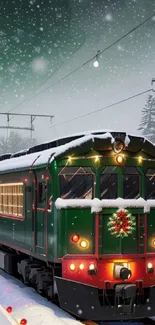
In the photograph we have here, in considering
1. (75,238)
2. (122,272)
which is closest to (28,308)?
(75,238)

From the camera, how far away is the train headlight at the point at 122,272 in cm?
959

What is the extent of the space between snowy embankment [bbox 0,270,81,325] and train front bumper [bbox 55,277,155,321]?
0.91 feet

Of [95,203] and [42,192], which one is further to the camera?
[42,192]

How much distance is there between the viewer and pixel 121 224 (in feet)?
32.6

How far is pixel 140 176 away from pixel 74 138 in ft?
5.30

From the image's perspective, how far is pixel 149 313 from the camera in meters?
9.73

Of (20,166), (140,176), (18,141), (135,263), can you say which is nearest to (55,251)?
(135,263)

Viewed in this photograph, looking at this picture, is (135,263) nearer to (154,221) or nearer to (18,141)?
(154,221)

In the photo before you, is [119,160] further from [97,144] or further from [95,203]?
[95,203]

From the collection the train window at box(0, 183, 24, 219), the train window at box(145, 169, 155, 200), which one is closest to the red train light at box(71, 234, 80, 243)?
the train window at box(145, 169, 155, 200)

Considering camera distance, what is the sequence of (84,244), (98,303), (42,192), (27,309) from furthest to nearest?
(42,192) → (27,309) → (84,244) → (98,303)

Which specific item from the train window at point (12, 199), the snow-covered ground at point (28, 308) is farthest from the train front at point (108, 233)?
the train window at point (12, 199)

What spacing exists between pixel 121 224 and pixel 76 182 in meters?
1.21

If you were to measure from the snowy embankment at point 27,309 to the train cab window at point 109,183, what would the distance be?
2449 millimetres
